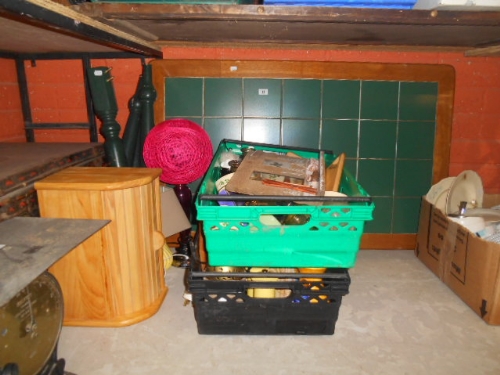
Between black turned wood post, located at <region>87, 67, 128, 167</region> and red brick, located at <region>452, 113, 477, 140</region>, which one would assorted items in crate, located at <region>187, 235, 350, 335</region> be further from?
red brick, located at <region>452, 113, 477, 140</region>

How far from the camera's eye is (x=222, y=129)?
6.61ft

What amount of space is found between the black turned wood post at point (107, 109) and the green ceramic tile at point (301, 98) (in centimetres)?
87

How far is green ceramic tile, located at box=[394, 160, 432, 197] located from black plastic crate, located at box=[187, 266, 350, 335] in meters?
0.91

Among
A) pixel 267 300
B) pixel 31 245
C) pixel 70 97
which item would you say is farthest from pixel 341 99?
pixel 31 245

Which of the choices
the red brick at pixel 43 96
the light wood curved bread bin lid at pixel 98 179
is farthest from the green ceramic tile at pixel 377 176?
the red brick at pixel 43 96

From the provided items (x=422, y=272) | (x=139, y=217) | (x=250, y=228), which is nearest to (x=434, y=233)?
(x=422, y=272)

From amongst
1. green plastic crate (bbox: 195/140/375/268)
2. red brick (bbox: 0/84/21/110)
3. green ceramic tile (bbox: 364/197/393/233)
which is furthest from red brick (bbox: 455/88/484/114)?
red brick (bbox: 0/84/21/110)

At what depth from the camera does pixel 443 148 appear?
2.04 m

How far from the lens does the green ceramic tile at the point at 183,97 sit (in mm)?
1961

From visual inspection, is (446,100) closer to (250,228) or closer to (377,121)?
(377,121)

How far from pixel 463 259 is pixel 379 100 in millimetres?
898

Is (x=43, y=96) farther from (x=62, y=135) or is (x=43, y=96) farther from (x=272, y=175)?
(x=272, y=175)

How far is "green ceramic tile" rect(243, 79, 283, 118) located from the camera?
6.46ft

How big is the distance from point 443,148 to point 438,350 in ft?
3.73
